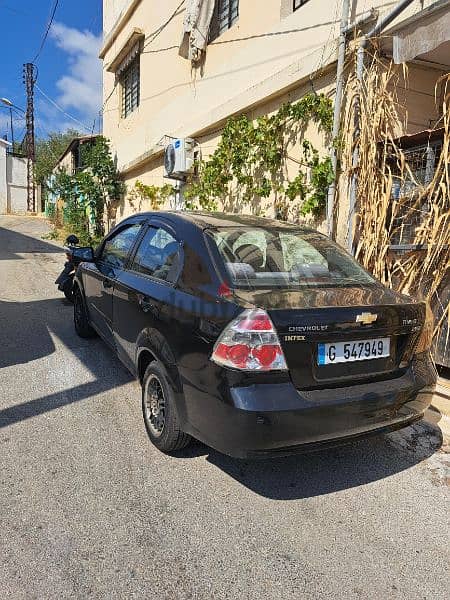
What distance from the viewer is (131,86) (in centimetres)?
1348

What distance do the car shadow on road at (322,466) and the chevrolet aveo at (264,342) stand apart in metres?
0.40

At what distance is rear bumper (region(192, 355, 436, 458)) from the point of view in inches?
83.3

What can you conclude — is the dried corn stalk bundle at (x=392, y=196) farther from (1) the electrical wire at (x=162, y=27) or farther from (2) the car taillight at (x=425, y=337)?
(1) the electrical wire at (x=162, y=27)

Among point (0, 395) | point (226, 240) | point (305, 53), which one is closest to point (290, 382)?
point (226, 240)

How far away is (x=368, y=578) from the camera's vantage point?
1.95 m

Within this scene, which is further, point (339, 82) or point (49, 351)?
point (339, 82)

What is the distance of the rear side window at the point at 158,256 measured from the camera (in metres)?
2.90

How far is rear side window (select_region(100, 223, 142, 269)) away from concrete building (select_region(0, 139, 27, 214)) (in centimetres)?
3288

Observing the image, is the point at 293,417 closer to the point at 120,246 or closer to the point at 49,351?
the point at 120,246

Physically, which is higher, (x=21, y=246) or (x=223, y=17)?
(x=223, y=17)

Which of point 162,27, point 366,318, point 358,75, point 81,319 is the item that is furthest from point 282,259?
point 162,27

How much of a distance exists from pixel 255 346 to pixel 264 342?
0.05 meters

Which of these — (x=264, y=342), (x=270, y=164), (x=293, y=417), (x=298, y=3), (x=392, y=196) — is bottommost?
(x=293, y=417)

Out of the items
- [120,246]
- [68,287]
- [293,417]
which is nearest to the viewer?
[293,417]
